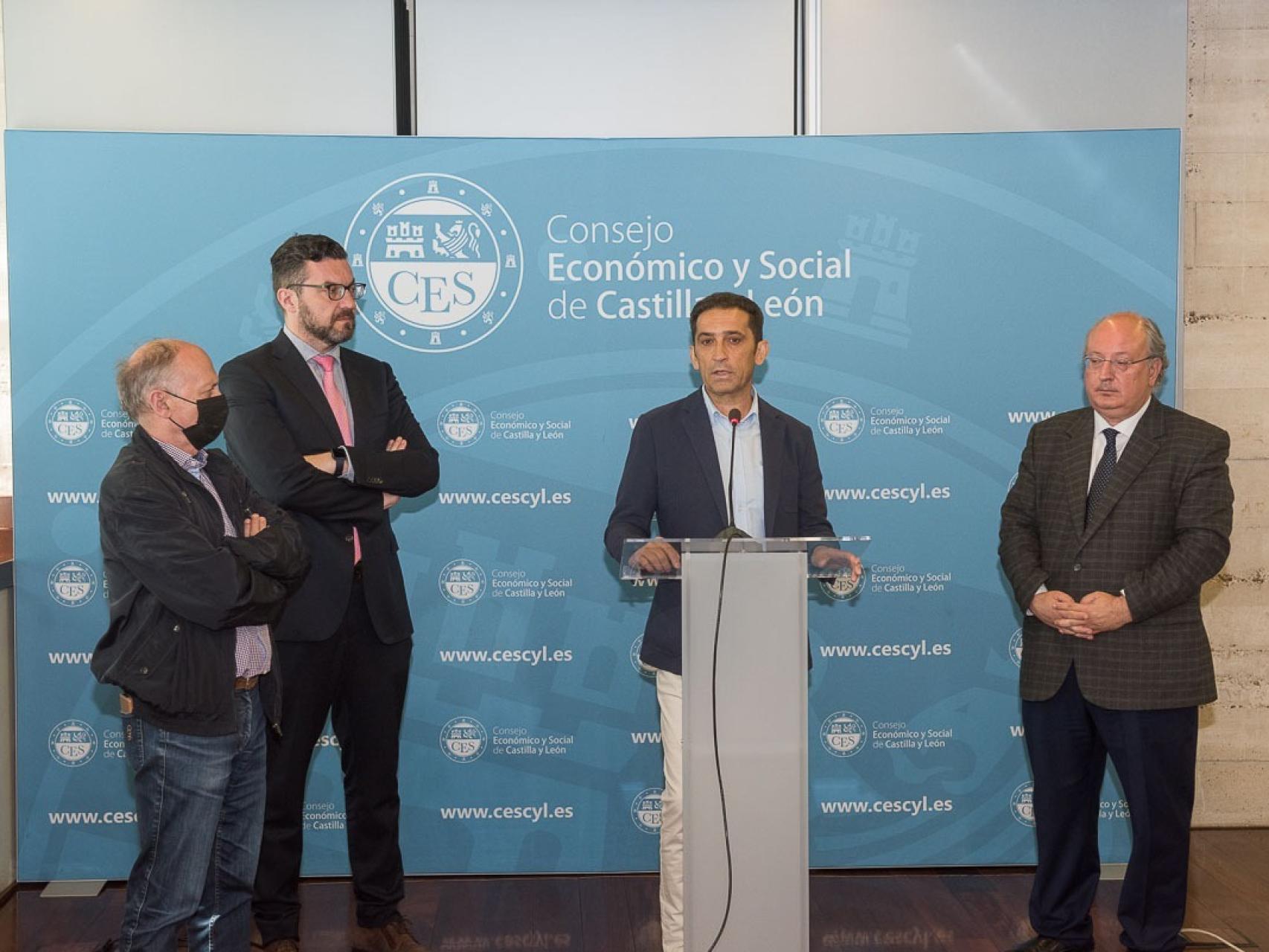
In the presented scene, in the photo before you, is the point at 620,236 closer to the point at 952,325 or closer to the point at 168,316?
the point at 952,325

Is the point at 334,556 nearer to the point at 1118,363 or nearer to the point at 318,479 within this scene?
the point at 318,479

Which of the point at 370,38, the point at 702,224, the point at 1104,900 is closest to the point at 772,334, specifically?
the point at 702,224

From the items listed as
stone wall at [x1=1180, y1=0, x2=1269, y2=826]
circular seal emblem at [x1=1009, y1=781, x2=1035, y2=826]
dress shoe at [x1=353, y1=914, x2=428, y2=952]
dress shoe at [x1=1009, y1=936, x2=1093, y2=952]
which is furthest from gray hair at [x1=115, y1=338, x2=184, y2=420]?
stone wall at [x1=1180, y1=0, x2=1269, y2=826]

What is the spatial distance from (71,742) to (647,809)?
6.53 feet

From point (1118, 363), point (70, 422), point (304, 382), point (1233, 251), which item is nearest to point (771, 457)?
point (1118, 363)

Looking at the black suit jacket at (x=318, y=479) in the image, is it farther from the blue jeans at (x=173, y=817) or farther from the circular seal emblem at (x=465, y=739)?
the circular seal emblem at (x=465, y=739)

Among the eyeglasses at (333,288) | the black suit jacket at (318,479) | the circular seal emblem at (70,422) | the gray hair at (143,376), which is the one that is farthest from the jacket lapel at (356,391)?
the circular seal emblem at (70,422)

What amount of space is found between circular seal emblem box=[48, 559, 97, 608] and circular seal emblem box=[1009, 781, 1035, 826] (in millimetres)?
3281

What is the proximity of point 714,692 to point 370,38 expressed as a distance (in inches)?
120

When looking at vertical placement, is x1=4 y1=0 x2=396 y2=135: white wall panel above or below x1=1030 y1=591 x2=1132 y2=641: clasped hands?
above

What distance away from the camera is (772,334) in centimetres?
456

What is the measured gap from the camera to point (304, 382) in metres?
3.71

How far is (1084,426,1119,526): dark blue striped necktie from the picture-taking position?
3617 mm

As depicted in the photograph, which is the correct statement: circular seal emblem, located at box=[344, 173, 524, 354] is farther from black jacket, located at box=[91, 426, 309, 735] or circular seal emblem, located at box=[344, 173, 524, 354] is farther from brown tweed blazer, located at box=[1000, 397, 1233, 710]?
brown tweed blazer, located at box=[1000, 397, 1233, 710]
